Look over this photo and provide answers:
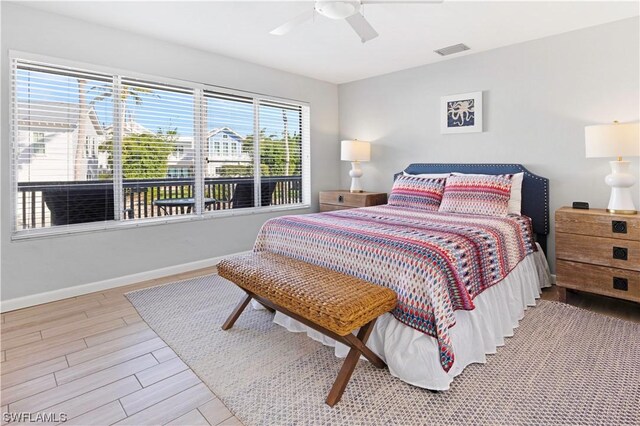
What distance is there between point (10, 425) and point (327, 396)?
142 centimetres

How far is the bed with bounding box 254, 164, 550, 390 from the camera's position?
5.82 ft

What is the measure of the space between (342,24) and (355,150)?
5.85ft

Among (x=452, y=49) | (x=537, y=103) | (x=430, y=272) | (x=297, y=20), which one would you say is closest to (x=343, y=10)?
(x=297, y=20)

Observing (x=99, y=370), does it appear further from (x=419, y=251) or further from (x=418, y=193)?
(x=418, y=193)

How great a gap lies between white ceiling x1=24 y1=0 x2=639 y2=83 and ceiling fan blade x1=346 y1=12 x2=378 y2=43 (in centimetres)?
29

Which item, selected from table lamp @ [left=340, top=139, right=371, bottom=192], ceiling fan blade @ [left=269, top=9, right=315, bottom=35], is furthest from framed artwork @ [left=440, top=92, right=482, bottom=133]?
ceiling fan blade @ [left=269, top=9, right=315, bottom=35]

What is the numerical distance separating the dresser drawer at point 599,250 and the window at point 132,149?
3259 mm

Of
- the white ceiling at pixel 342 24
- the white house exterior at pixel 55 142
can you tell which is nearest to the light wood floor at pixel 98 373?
the white house exterior at pixel 55 142

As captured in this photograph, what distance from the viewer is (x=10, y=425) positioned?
5.00ft

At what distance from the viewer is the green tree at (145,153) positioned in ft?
11.1

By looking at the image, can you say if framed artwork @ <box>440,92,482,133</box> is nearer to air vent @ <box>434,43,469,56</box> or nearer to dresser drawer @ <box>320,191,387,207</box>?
air vent @ <box>434,43,469,56</box>

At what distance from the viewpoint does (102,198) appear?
3.27m

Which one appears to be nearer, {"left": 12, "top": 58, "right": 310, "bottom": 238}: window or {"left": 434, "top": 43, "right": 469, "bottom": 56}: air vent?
{"left": 12, "top": 58, "right": 310, "bottom": 238}: window

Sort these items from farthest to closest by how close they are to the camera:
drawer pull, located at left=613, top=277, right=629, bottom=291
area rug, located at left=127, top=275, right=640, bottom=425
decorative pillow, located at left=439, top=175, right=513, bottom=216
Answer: decorative pillow, located at left=439, top=175, right=513, bottom=216 → drawer pull, located at left=613, top=277, right=629, bottom=291 → area rug, located at left=127, top=275, right=640, bottom=425
